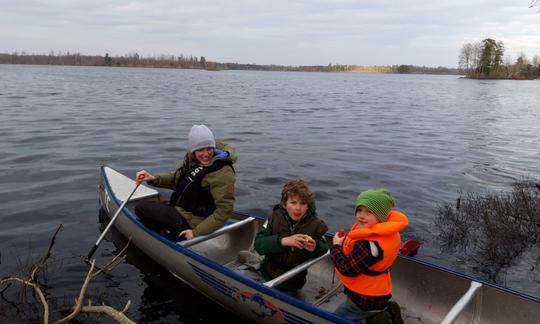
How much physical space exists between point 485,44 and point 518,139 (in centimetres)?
8957

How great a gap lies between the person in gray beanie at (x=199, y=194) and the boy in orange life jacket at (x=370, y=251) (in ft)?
6.98

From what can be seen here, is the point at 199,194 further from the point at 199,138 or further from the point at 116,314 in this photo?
the point at 116,314

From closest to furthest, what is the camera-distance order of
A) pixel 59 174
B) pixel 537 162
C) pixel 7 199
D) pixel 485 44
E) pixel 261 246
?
pixel 261 246
pixel 7 199
pixel 59 174
pixel 537 162
pixel 485 44

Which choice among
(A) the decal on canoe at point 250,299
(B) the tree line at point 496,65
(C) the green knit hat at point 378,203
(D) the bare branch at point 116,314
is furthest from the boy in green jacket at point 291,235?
(B) the tree line at point 496,65

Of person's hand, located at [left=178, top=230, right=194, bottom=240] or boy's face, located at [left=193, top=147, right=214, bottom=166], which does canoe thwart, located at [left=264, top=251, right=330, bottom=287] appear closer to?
person's hand, located at [left=178, top=230, right=194, bottom=240]

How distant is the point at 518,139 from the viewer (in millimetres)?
20469

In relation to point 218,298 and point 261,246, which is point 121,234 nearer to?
point 218,298

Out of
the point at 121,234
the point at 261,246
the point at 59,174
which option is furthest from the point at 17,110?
the point at 261,246

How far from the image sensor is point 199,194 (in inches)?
252

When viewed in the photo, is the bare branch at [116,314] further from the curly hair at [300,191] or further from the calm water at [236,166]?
the curly hair at [300,191]

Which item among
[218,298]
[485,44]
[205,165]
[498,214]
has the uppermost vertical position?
[485,44]

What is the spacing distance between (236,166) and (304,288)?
26.1 ft

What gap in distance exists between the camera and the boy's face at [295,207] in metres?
4.84

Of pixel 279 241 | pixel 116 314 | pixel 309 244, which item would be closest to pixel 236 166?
pixel 279 241
